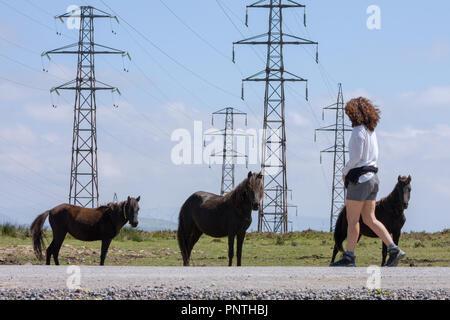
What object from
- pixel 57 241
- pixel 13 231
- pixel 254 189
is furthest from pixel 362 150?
pixel 13 231

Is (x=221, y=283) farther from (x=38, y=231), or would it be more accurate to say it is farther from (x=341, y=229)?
(x=38, y=231)

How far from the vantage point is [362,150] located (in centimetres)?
1055

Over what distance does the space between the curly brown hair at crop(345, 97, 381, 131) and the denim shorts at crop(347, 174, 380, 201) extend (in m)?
0.72

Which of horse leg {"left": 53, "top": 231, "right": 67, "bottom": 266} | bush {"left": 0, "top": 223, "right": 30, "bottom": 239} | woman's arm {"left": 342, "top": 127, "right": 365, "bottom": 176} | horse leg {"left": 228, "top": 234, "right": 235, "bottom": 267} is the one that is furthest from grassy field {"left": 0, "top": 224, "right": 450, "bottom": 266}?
woman's arm {"left": 342, "top": 127, "right": 365, "bottom": 176}

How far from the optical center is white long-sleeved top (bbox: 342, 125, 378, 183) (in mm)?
10531

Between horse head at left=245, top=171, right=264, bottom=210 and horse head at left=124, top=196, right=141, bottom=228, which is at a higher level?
horse head at left=245, top=171, right=264, bottom=210

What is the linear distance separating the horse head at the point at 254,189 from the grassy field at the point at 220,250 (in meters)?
6.23

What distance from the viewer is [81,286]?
950cm

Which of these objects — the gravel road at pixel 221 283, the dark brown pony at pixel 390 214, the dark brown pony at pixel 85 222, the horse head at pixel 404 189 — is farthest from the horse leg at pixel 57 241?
the horse head at pixel 404 189

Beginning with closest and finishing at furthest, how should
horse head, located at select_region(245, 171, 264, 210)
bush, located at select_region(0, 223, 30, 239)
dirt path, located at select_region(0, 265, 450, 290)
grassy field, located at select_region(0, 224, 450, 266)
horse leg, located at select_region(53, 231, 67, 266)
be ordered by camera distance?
dirt path, located at select_region(0, 265, 450, 290), horse head, located at select_region(245, 171, 264, 210), horse leg, located at select_region(53, 231, 67, 266), grassy field, located at select_region(0, 224, 450, 266), bush, located at select_region(0, 223, 30, 239)

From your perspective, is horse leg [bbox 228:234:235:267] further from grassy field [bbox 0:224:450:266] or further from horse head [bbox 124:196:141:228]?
grassy field [bbox 0:224:450:266]

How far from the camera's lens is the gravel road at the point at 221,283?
8.85m

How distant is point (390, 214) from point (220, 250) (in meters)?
10.8
